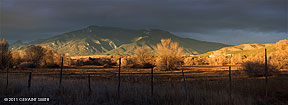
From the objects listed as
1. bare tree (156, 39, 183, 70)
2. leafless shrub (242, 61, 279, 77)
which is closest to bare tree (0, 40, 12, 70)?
bare tree (156, 39, 183, 70)

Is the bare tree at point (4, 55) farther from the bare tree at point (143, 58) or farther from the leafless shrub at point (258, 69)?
the leafless shrub at point (258, 69)

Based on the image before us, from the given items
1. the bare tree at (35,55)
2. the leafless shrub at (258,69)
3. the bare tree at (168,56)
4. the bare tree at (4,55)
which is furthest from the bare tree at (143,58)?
the leafless shrub at (258,69)

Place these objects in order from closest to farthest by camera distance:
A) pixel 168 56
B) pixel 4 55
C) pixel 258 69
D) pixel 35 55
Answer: pixel 258 69
pixel 4 55
pixel 168 56
pixel 35 55

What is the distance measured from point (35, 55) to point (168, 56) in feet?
88.8

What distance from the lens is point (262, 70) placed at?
21.5 metres

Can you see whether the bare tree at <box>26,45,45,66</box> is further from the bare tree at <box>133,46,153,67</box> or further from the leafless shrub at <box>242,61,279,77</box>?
the leafless shrub at <box>242,61,279,77</box>

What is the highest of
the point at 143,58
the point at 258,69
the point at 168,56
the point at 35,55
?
the point at 35,55

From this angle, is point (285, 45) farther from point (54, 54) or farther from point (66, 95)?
point (54, 54)

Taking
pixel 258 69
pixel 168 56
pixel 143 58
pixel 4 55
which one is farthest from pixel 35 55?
pixel 258 69

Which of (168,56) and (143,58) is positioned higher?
(168,56)

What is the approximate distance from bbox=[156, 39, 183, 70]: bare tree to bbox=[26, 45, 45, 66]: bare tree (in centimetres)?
2431

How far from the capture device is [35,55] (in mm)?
41781

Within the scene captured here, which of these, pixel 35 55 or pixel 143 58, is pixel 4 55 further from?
pixel 143 58

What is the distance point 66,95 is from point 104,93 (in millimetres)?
1970
